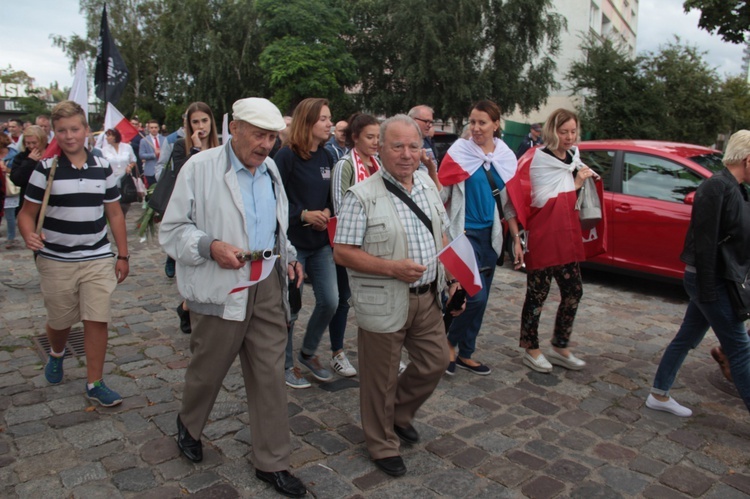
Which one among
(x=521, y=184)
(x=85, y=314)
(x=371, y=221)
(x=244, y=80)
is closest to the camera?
(x=371, y=221)

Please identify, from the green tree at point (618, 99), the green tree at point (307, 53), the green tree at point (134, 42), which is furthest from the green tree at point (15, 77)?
the green tree at point (618, 99)

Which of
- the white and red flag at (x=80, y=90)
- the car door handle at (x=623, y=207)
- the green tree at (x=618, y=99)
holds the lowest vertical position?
the car door handle at (x=623, y=207)

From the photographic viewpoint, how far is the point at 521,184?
4.89m

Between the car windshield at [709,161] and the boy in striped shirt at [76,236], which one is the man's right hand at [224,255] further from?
the car windshield at [709,161]

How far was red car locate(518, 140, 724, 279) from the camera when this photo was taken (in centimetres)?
704

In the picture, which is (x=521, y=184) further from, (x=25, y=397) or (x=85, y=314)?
(x=25, y=397)

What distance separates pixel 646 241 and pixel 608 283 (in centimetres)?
106

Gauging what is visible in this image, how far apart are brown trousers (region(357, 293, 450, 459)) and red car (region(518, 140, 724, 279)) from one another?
460 cm

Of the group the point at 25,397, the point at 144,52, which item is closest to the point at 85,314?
the point at 25,397

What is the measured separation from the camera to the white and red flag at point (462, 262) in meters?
A: 3.36

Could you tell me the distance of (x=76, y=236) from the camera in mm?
4043

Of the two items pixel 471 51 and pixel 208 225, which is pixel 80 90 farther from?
pixel 471 51

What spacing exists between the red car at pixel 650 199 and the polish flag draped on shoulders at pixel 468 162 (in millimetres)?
3043

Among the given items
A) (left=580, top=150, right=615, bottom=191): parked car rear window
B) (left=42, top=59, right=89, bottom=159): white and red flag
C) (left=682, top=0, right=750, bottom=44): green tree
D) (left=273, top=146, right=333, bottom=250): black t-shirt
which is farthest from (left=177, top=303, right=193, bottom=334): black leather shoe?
(left=682, top=0, right=750, bottom=44): green tree
